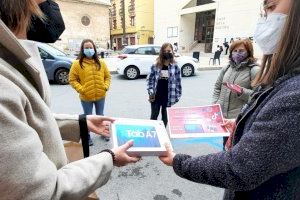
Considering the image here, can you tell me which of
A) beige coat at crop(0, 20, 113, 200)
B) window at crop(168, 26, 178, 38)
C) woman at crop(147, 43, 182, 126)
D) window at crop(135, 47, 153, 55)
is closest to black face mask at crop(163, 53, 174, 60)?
woman at crop(147, 43, 182, 126)

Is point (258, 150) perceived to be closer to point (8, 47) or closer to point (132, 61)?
point (8, 47)

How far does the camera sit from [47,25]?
1.40 metres

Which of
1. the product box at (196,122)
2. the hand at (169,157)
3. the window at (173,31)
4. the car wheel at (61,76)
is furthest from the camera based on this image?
the window at (173,31)

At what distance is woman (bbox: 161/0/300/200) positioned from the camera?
2.96ft

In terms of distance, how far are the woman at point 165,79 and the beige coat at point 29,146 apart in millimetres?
3242

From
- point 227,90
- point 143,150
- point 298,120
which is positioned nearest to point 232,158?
point 298,120

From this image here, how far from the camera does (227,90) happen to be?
322cm

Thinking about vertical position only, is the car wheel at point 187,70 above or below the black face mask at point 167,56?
below

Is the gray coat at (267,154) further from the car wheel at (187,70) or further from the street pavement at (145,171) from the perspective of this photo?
the car wheel at (187,70)

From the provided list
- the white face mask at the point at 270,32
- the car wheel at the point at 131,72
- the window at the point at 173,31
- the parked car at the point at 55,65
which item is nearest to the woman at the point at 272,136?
the white face mask at the point at 270,32

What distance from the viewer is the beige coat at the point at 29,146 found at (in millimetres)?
725

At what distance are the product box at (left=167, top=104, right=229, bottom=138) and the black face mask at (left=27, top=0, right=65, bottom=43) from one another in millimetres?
911

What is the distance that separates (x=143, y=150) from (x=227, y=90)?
2237mm

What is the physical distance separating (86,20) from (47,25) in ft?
126
